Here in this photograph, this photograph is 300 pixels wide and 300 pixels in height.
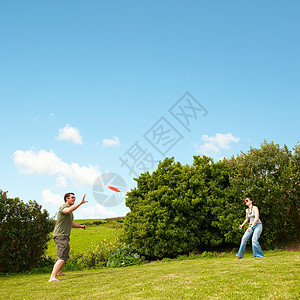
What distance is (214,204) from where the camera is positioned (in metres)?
16.1

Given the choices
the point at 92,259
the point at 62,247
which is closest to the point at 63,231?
the point at 62,247

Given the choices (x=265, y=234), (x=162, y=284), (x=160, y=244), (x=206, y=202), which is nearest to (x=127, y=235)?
(x=160, y=244)

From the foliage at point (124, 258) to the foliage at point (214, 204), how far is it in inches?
16.7

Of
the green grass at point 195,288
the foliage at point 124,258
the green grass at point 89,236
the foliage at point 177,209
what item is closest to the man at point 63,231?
the green grass at point 195,288

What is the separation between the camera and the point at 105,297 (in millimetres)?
6055

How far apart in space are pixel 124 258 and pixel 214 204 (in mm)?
5419

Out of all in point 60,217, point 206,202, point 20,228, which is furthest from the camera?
point 206,202

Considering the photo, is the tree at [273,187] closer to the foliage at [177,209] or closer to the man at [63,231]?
the foliage at [177,209]

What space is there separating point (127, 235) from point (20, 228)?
554cm

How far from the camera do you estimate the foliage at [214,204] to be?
50.0 feet

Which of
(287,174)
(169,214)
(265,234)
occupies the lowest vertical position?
(265,234)

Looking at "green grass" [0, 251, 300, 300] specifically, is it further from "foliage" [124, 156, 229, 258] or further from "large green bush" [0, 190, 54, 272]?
"foliage" [124, 156, 229, 258]

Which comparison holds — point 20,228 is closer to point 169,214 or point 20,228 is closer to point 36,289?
point 36,289

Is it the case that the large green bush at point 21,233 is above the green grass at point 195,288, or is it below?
above
